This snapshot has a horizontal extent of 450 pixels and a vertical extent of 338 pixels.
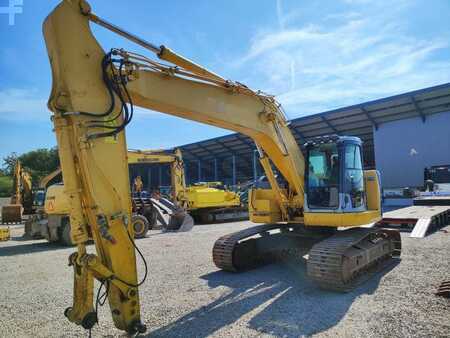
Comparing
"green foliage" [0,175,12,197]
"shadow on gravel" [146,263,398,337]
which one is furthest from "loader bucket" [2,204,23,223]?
"green foliage" [0,175,12,197]

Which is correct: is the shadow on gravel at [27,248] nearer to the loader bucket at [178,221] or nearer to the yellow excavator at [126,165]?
the loader bucket at [178,221]

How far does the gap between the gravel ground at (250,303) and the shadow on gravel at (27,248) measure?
3.14 m

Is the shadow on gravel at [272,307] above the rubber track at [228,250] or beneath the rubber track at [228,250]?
beneath

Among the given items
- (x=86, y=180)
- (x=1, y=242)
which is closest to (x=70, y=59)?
(x=86, y=180)

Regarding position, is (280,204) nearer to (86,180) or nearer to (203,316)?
(203,316)

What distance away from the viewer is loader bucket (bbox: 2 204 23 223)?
2328cm

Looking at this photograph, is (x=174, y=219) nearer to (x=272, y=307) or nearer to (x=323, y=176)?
(x=323, y=176)

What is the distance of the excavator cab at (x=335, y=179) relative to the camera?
687 cm

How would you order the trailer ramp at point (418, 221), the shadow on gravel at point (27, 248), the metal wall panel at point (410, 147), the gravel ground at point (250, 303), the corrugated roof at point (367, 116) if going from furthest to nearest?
the metal wall panel at point (410, 147), the corrugated roof at point (367, 116), the shadow on gravel at point (27, 248), the trailer ramp at point (418, 221), the gravel ground at point (250, 303)

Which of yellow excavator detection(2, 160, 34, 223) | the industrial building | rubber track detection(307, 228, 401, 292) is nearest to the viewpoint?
rubber track detection(307, 228, 401, 292)

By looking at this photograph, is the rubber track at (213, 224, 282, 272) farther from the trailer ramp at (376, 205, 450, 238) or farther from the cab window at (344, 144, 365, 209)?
the trailer ramp at (376, 205, 450, 238)

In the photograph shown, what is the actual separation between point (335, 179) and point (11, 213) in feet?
73.5

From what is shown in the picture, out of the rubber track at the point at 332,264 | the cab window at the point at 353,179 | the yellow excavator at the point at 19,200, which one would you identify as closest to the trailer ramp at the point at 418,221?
the cab window at the point at 353,179

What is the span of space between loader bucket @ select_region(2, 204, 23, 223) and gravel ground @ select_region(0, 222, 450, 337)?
16.3 metres
